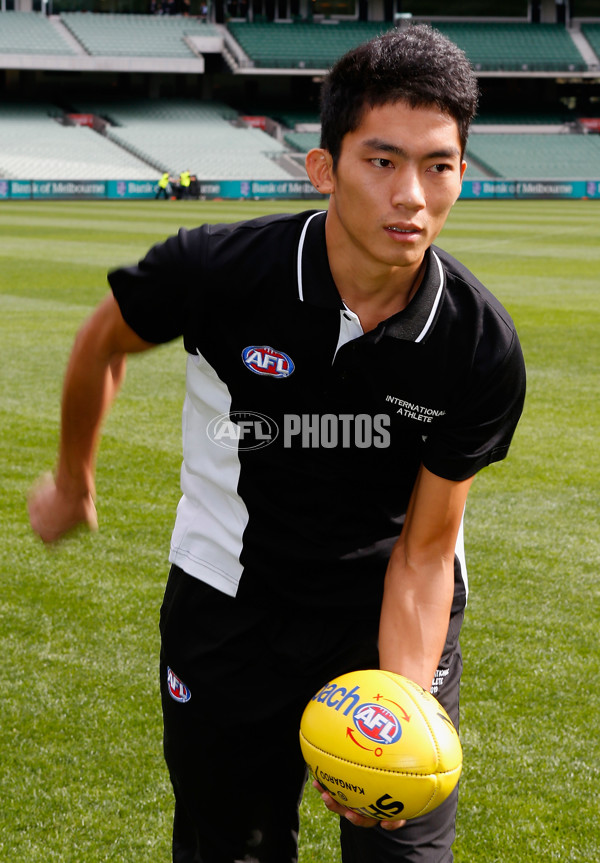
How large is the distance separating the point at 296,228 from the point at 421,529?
761 mm

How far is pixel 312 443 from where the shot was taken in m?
2.47

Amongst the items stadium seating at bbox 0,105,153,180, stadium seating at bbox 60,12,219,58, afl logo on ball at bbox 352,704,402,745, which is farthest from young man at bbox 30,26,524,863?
stadium seating at bbox 60,12,219,58

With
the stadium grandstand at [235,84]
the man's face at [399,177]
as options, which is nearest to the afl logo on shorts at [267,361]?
the man's face at [399,177]

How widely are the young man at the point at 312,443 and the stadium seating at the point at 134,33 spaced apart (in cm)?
5563

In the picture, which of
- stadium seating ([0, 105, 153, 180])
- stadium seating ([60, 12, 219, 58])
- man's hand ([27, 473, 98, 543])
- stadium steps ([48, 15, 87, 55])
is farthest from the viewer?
stadium seating ([60, 12, 219, 58])

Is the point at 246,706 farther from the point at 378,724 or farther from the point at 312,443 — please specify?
the point at 312,443

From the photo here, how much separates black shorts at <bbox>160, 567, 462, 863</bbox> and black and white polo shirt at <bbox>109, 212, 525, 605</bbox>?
0.08 meters

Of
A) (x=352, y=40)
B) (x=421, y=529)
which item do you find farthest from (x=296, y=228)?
(x=352, y=40)

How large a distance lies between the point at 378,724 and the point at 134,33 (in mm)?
59476

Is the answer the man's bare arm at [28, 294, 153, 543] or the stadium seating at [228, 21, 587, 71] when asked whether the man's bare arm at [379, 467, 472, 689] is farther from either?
the stadium seating at [228, 21, 587, 71]

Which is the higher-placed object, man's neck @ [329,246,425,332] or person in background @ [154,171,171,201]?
man's neck @ [329,246,425,332]

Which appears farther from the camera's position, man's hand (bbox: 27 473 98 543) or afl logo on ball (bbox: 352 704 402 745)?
man's hand (bbox: 27 473 98 543)

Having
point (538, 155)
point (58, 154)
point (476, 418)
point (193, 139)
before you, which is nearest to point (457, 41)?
point (538, 155)

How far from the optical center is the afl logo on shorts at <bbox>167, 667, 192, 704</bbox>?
103 inches
